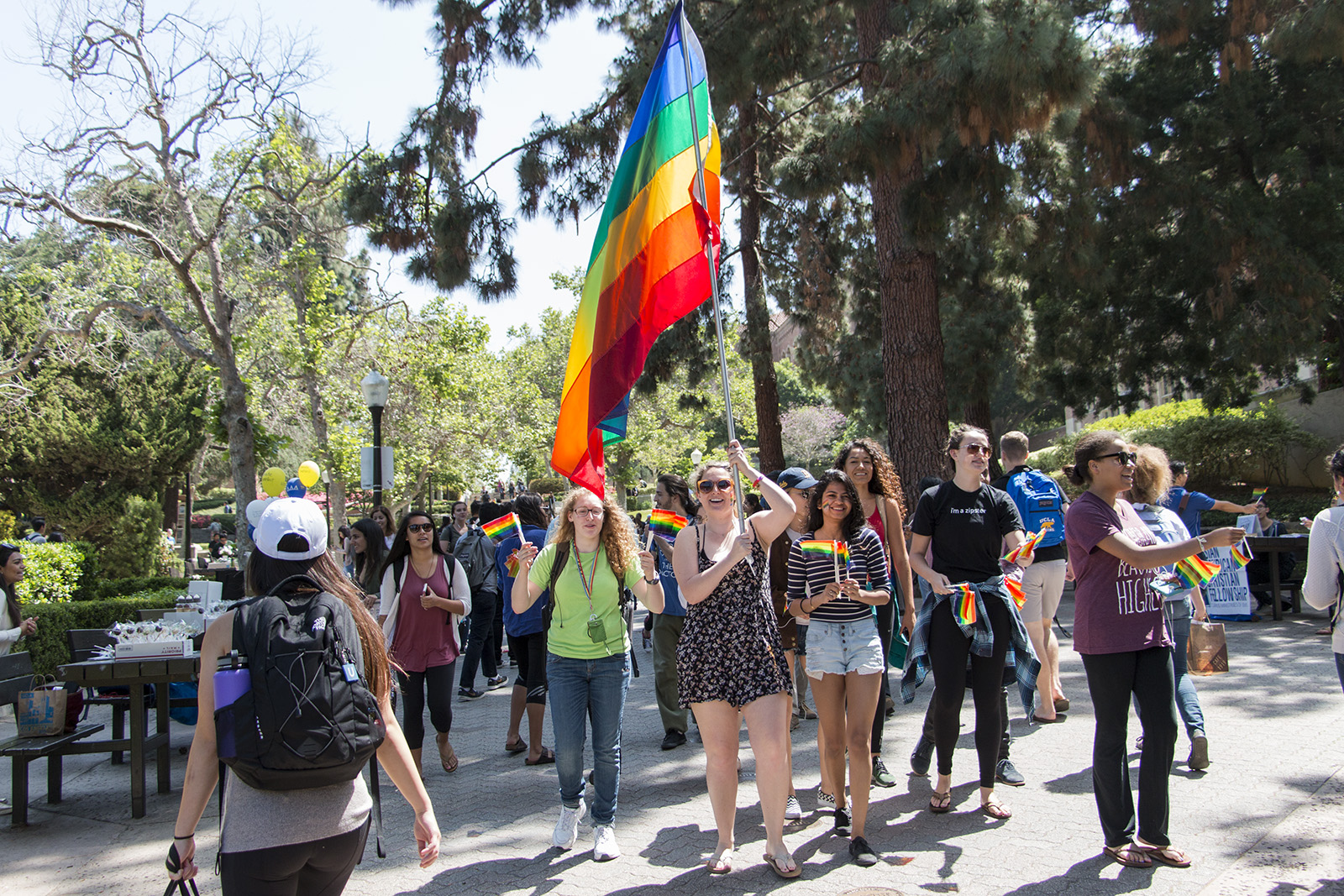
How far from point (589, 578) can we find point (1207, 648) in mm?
3937

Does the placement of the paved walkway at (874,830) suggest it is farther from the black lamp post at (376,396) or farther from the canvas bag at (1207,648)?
the black lamp post at (376,396)

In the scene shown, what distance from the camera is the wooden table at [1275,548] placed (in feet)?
35.8

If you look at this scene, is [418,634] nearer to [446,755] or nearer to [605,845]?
[446,755]

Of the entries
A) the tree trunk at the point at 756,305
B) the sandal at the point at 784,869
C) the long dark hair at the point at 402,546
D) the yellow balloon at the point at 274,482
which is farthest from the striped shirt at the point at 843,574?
the tree trunk at the point at 756,305

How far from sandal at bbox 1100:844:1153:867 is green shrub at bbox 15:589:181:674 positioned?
1002 centimetres

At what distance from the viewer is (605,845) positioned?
4680 millimetres

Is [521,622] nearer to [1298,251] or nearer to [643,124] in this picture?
[643,124]

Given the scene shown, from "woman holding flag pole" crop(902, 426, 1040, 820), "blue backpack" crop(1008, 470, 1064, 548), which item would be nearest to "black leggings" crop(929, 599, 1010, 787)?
"woman holding flag pole" crop(902, 426, 1040, 820)

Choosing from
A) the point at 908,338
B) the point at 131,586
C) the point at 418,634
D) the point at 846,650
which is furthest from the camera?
the point at 131,586

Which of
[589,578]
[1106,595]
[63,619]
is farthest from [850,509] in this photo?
[63,619]

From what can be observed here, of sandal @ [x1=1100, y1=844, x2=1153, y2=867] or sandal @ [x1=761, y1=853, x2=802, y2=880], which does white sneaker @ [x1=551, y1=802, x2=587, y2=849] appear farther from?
sandal @ [x1=1100, y1=844, x2=1153, y2=867]

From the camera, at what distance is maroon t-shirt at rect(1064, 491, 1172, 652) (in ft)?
13.7

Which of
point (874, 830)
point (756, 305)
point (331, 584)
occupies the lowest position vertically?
point (874, 830)

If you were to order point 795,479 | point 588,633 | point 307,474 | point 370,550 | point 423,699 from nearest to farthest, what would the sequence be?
point 588,633, point 795,479, point 423,699, point 370,550, point 307,474
